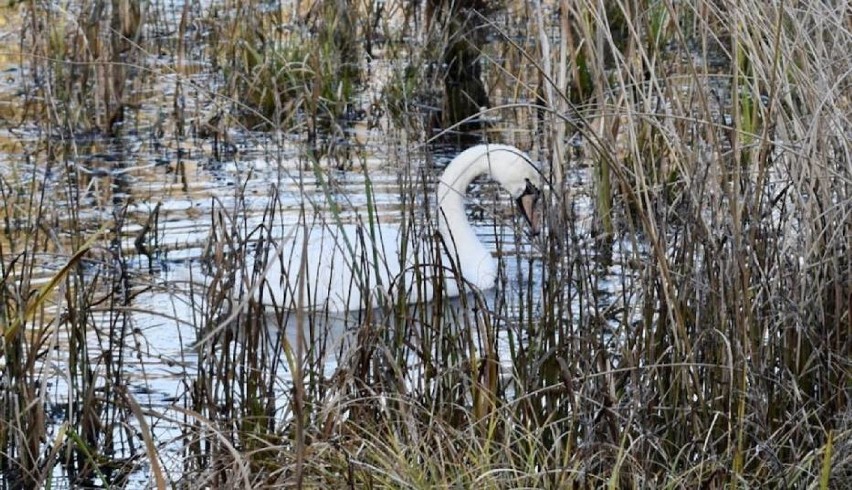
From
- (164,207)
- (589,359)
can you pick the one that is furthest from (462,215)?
(589,359)

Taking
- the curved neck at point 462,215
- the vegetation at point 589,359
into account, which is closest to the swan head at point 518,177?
the curved neck at point 462,215

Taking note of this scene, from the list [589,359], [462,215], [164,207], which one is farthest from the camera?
[164,207]

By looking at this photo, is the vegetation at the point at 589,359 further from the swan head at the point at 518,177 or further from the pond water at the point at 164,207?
the swan head at the point at 518,177

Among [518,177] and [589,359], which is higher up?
[518,177]

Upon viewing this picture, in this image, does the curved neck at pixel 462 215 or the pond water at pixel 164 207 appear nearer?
the pond water at pixel 164 207

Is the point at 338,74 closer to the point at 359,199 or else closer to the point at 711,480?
the point at 359,199

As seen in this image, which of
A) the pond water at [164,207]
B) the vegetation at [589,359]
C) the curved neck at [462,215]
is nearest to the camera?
the vegetation at [589,359]

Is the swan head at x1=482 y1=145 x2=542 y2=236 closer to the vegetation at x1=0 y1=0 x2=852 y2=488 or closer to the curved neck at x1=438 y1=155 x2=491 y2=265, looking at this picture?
the curved neck at x1=438 y1=155 x2=491 y2=265

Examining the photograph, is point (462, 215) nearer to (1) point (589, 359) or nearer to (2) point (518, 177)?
(2) point (518, 177)

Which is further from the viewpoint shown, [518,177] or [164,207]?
[164,207]

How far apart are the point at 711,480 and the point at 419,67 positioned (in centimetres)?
469

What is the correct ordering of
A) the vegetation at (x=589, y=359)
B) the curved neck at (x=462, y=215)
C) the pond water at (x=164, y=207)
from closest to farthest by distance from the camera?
the vegetation at (x=589, y=359) → the pond water at (x=164, y=207) → the curved neck at (x=462, y=215)

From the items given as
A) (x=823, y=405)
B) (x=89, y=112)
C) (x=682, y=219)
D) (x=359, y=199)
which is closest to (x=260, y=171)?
(x=359, y=199)

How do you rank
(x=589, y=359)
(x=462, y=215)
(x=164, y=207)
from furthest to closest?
1. (x=164, y=207)
2. (x=462, y=215)
3. (x=589, y=359)
